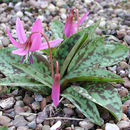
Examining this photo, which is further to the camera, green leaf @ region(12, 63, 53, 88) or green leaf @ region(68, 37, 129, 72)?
green leaf @ region(68, 37, 129, 72)

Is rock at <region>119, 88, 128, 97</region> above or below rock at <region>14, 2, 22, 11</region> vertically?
below

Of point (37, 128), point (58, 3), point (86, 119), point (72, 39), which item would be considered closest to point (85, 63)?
point (72, 39)

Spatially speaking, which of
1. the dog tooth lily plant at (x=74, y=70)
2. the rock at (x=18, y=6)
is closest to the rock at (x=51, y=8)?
the rock at (x=18, y=6)

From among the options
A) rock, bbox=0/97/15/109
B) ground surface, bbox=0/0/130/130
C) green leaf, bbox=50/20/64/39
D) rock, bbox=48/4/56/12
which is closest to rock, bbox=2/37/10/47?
ground surface, bbox=0/0/130/130

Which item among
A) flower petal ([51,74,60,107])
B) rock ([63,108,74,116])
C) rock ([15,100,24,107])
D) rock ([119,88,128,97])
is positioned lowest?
rock ([63,108,74,116])

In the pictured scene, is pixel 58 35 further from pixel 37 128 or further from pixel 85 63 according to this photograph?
pixel 37 128

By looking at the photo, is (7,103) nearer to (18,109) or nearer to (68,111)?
(18,109)

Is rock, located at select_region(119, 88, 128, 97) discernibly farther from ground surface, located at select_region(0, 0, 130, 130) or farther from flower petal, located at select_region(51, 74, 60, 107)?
flower petal, located at select_region(51, 74, 60, 107)
